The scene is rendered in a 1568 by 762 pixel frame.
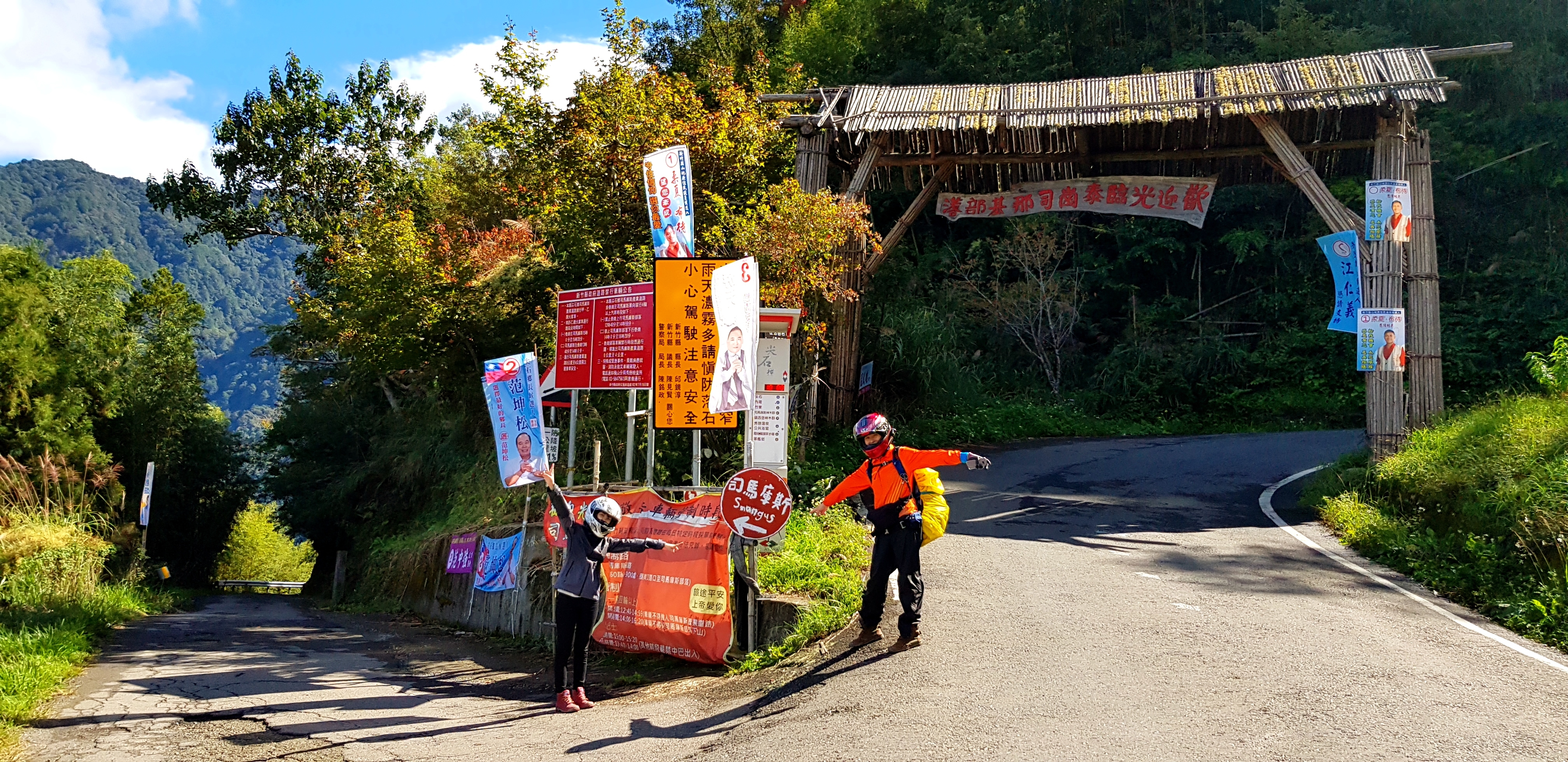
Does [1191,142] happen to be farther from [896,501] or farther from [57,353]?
[57,353]

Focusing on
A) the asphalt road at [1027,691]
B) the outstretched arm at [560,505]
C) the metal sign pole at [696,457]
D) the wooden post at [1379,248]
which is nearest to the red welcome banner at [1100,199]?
the wooden post at [1379,248]

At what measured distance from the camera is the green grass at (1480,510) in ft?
28.8

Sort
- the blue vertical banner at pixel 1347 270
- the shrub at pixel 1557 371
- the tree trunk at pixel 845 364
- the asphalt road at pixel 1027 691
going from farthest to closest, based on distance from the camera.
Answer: the tree trunk at pixel 845 364
the blue vertical banner at pixel 1347 270
the shrub at pixel 1557 371
the asphalt road at pixel 1027 691

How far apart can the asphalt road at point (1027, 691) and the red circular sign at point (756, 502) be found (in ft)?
3.50

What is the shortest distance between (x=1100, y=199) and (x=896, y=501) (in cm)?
1212

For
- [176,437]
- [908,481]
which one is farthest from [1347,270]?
[176,437]

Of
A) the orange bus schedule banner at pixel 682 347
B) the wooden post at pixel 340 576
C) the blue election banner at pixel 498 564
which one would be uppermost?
the orange bus schedule banner at pixel 682 347

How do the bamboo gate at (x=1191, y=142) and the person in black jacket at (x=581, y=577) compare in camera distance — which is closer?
the person in black jacket at (x=581, y=577)

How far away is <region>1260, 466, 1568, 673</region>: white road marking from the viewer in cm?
720

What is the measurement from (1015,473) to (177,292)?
31.3 metres

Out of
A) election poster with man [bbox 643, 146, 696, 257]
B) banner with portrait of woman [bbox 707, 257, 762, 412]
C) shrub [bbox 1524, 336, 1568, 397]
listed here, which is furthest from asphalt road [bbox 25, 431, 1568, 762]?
shrub [bbox 1524, 336, 1568, 397]

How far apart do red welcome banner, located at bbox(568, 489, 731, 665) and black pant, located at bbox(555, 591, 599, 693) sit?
1.78 ft

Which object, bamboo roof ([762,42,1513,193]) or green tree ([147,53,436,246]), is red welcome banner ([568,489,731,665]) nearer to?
bamboo roof ([762,42,1513,193])

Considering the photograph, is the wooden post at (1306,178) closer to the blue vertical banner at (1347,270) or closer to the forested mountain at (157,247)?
the blue vertical banner at (1347,270)
